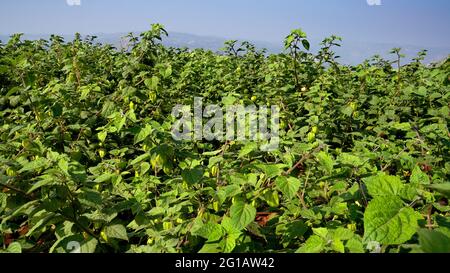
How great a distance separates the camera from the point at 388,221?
3.49 feet

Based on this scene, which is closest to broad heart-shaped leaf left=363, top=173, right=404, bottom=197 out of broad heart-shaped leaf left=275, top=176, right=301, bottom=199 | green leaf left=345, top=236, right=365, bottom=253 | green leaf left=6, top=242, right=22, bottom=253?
green leaf left=345, top=236, right=365, bottom=253

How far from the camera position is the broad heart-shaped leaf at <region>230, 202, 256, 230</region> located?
1480 mm

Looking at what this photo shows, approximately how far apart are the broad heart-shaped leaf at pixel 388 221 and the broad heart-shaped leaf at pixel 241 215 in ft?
1.76

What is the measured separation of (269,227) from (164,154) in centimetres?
71

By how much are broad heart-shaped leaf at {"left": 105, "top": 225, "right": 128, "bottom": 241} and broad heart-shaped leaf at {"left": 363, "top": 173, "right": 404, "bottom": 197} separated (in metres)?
1.12

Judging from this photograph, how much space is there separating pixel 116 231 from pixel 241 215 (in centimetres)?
63

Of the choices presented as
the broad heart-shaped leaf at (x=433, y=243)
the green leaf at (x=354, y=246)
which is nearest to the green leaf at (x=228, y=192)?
the green leaf at (x=354, y=246)

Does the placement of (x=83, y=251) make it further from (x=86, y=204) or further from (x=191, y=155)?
(x=191, y=155)

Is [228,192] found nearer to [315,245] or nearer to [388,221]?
[315,245]

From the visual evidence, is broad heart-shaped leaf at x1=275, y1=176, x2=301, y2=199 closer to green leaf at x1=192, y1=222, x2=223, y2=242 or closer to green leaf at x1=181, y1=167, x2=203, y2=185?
green leaf at x1=192, y1=222, x2=223, y2=242

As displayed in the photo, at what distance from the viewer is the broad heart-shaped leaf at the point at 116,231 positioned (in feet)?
5.54

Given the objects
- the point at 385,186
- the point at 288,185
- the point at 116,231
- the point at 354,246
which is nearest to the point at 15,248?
the point at 116,231

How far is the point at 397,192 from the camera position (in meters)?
1.24
